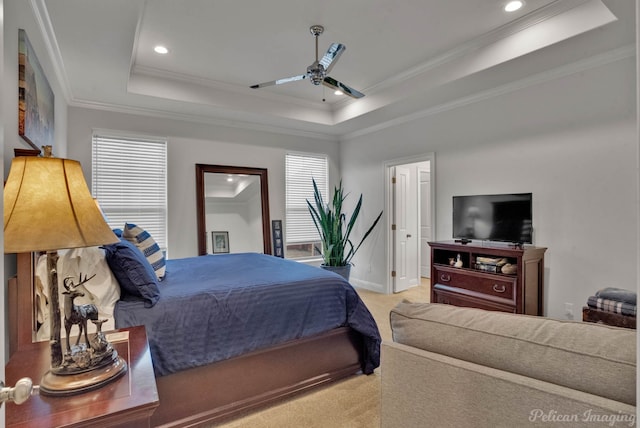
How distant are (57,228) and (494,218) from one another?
3484 mm

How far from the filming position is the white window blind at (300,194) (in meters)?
5.33

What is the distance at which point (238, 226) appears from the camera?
4.72 meters

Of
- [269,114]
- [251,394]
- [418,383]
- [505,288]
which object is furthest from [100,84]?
[505,288]

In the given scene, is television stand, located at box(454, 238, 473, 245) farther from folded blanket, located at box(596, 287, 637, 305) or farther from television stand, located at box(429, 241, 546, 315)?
folded blanket, located at box(596, 287, 637, 305)

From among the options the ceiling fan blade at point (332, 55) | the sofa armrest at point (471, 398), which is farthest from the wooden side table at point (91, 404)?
the ceiling fan blade at point (332, 55)

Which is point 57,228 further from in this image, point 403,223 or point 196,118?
point 403,223

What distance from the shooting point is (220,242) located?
180 inches

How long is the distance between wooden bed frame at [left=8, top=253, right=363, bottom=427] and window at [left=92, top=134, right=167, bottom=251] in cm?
277

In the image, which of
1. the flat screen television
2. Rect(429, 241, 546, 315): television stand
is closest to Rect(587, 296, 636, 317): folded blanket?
Rect(429, 241, 546, 315): television stand

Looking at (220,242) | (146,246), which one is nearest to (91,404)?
(146,246)

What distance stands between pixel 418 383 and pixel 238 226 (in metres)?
3.94

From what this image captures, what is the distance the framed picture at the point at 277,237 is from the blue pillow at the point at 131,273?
315 centimetres

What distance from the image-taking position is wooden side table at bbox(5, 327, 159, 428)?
95cm

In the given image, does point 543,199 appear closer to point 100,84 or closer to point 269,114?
point 269,114
